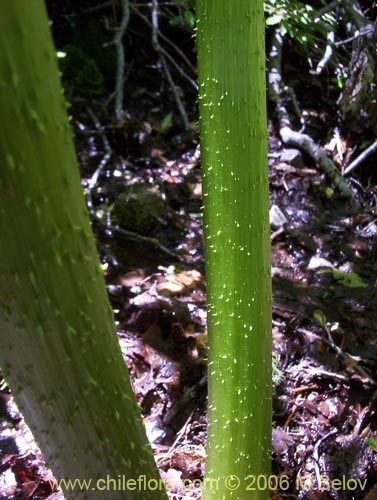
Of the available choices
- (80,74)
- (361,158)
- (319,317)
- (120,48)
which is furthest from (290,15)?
(319,317)

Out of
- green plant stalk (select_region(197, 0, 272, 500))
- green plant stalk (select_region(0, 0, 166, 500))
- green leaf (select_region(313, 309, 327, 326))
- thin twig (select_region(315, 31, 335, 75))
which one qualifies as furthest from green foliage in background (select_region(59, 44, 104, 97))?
green plant stalk (select_region(0, 0, 166, 500))

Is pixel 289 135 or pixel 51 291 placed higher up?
pixel 289 135

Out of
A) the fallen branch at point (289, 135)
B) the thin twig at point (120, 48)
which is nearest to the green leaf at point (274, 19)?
the fallen branch at point (289, 135)

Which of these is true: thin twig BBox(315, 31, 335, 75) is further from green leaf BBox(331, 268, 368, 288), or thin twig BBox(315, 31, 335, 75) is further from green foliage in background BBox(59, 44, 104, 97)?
green leaf BBox(331, 268, 368, 288)

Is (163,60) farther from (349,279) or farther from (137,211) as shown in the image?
(349,279)

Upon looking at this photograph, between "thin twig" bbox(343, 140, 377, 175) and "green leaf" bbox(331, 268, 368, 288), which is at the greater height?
"thin twig" bbox(343, 140, 377, 175)

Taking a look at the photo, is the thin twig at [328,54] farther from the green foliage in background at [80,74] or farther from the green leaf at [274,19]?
the green foliage in background at [80,74]

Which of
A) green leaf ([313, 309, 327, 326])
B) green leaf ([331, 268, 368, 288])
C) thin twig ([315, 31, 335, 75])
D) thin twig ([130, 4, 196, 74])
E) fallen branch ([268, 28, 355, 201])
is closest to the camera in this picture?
green leaf ([313, 309, 327, 326])
